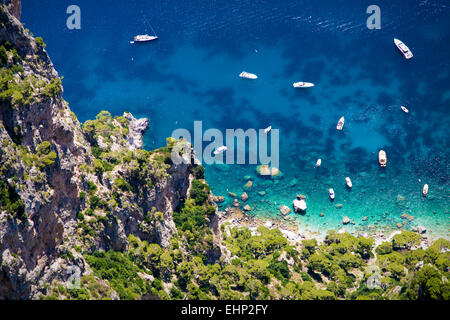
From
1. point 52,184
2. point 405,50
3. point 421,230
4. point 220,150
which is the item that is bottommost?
point 421,230

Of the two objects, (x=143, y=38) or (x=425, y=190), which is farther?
(x=143, y=38)

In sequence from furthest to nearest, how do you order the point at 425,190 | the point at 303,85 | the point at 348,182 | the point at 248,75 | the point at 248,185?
the point at 248,75 < the point at 303,85 < the point at 248,185 < the point at 348,182 < the point at 425,190

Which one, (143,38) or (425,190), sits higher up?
(143,38)

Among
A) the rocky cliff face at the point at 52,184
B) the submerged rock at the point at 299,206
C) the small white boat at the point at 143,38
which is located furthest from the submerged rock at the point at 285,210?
the small white boat at the point at 143,38

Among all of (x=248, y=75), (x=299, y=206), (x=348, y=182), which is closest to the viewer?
(x=299, y=206)

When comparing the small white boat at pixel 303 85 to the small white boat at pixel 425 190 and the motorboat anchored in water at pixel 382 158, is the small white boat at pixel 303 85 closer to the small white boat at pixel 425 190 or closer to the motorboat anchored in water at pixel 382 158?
the motorboat anchored in water at pixel 382 158

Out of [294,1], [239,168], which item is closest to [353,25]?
[294,1]

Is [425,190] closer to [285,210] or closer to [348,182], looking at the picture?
[348,182]

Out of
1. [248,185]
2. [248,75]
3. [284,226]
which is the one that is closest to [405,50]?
[248,75]
